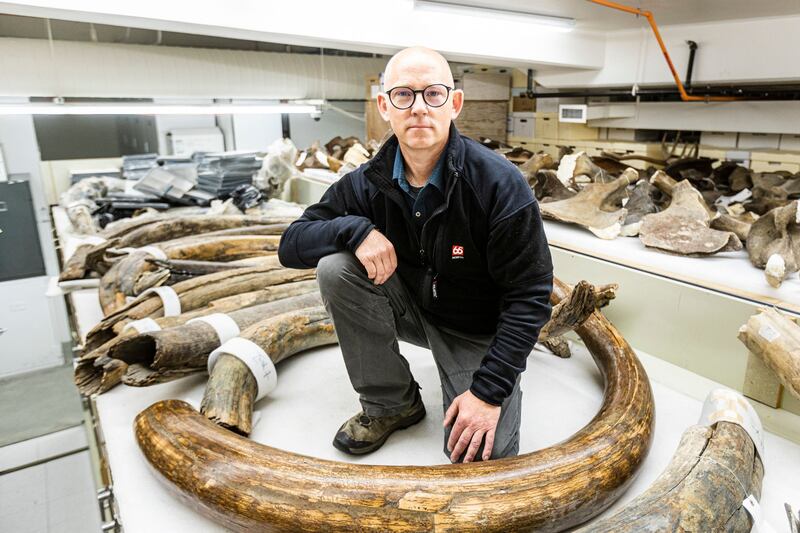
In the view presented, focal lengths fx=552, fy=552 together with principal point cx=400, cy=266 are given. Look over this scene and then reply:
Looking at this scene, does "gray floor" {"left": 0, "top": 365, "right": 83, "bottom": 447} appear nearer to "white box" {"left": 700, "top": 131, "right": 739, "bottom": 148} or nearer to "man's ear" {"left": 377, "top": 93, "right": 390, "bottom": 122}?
"man's ear" {"left": 377, "top": 93, "right": 390, "bottom": 122}

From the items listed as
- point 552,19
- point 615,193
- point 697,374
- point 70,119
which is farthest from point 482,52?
point 70,119

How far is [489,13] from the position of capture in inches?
146

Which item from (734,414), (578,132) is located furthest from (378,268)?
(578,132)

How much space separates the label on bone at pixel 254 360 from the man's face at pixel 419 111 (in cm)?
96

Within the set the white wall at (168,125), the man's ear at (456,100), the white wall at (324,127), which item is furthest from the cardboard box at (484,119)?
the man's ear at (456,100)

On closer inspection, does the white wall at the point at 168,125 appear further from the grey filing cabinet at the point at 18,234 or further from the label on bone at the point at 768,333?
the label on bone at the point at 768,333

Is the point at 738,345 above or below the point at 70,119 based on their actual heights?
below

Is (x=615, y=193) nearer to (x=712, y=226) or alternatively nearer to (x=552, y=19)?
(x=712, y=226)

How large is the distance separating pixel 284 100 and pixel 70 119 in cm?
271

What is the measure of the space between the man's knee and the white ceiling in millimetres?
2511

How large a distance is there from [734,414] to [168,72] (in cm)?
541

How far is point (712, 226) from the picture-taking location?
8.79ft

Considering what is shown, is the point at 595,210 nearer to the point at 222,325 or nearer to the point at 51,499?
the point at 222,325

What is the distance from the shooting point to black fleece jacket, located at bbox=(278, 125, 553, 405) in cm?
148
